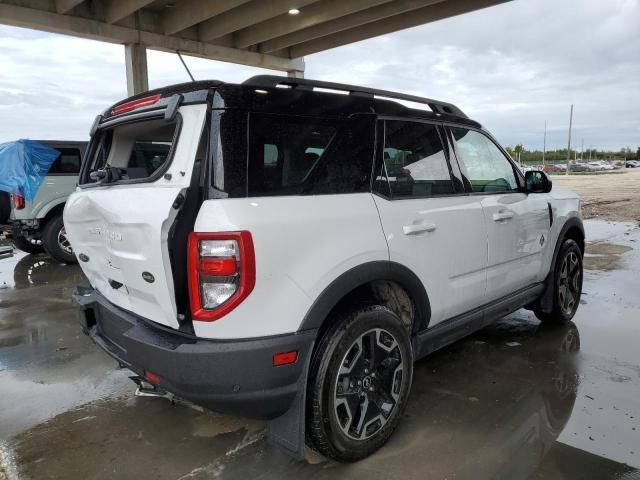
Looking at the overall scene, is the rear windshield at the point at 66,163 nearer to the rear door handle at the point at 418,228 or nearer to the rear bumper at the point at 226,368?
the rear bumper at the point at 226,368

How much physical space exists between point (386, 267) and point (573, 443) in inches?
59.0

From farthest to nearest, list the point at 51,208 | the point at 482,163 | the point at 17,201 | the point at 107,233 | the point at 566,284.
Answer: the point at 51,208 → the point at 17,201 → the point at 566,284 → the point at 482,163 → the point at 107,233

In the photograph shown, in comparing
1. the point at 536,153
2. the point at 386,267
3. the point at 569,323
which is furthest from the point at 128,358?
the point at 536,153

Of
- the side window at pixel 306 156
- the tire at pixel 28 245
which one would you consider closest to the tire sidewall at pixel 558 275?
the side window at pixel 306 156

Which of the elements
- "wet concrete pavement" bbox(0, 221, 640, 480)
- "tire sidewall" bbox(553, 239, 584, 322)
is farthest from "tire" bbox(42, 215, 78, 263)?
"tire sidewall" bbox(553, 239, 584, 322)

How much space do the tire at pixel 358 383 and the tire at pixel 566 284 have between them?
2334mm

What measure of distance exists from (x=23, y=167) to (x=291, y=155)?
24.5 feet

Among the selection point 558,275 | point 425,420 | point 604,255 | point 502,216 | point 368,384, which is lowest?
point 425,420

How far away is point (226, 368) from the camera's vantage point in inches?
82.6

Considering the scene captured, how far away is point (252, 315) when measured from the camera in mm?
2104

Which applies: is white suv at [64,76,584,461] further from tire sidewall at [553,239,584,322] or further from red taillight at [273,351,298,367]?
tire sidewall at [553,239,584,322]

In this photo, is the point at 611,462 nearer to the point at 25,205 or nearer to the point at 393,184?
the point at 393,184

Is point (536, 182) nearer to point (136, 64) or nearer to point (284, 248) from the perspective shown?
point (284, 248)

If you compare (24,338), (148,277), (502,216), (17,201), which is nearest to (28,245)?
(17,201)
